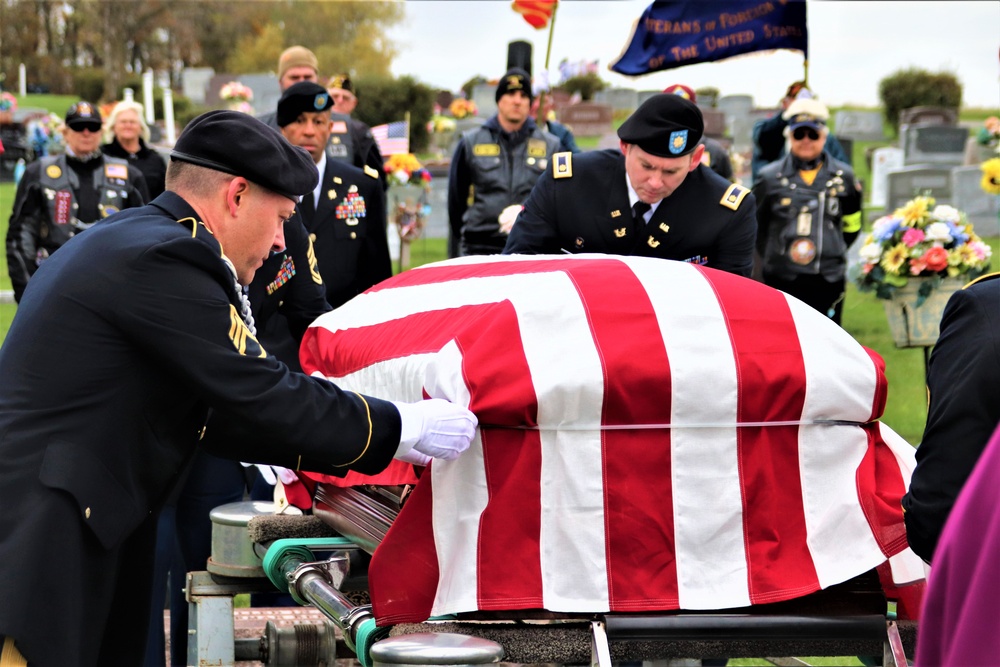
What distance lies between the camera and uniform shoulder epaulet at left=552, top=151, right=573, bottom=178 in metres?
4.14

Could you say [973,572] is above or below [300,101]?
below

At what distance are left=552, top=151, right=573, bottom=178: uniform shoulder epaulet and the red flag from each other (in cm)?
536

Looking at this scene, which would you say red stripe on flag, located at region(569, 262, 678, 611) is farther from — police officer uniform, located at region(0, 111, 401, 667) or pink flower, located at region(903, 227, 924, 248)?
pink flower, located at region(903, 227, 924, 248)

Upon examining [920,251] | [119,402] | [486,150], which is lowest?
[920,251]

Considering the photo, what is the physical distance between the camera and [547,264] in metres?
2.95

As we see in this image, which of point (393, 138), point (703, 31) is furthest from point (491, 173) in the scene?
point (393, 138)

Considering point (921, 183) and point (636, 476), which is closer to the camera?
point (636, 476)

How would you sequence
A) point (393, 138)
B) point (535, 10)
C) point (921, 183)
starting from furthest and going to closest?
point (921, 183), point (393, 138), point (535, 10)

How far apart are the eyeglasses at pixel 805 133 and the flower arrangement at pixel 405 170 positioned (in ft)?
19.6

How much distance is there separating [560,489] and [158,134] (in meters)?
25.6

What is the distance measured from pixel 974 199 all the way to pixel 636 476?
14.4 metres

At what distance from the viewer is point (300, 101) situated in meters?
4.88

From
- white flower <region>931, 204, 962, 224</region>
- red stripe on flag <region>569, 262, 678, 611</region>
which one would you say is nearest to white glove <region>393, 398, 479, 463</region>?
red stripe on flag <region>569, 262, 678, 611</region>

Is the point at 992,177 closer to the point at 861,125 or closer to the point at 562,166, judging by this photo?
the point at 562,166
